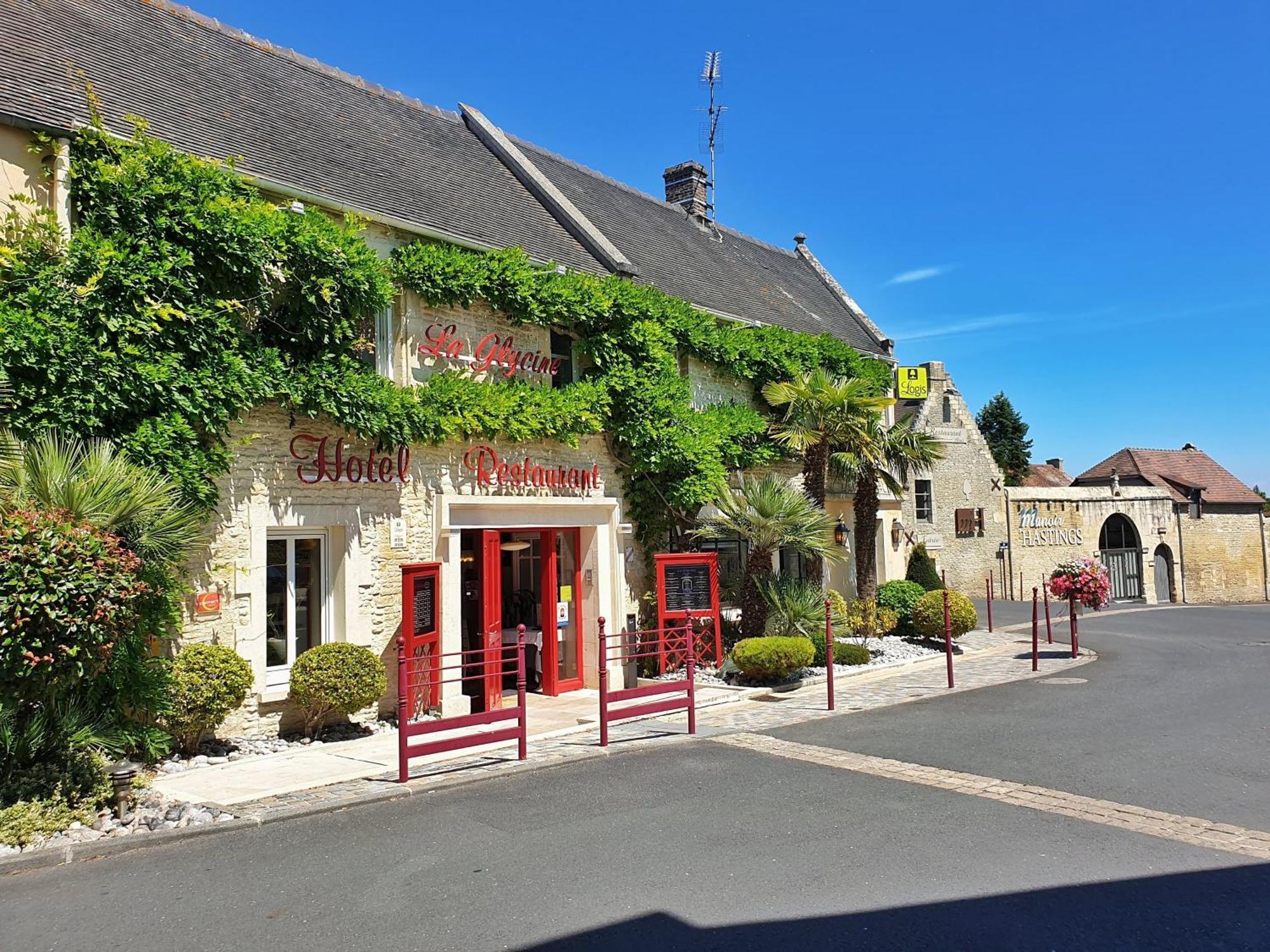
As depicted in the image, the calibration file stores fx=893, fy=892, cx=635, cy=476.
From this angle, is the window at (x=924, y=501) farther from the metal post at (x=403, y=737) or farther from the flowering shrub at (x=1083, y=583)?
the metal post at (x=403, y=737)

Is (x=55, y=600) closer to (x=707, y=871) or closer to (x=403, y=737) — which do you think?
(x=403, y=737)

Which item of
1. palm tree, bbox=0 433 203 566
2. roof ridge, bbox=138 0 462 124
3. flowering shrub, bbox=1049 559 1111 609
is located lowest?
flowering shrub, bbox=1049 559 1111 609

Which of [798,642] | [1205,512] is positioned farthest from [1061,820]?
[1205,512]

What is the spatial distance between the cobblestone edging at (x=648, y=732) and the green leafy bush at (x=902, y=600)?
1472mm

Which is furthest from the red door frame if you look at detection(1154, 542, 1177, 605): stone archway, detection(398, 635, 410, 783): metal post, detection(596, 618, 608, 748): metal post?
detection(1154, 542, 1177, 605): stone archway

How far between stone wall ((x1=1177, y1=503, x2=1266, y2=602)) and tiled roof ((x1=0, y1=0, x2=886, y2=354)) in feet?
80.4

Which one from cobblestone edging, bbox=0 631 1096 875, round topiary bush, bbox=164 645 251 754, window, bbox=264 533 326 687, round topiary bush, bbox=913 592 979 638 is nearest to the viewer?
cobblestone edging, bbox=0 631 1096 875

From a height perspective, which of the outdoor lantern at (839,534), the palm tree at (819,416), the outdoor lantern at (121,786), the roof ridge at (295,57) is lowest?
the outdoor lantern at (121,786)

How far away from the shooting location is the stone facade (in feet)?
104

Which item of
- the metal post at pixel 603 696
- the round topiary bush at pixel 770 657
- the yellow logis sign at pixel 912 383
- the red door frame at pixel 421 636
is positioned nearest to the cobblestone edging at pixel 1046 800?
the metal post at pixel 603 696

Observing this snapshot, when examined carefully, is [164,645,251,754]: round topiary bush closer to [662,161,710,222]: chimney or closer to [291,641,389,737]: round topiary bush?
[291,641,389,737]: round topiary bush

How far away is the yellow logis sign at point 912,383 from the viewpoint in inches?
1137

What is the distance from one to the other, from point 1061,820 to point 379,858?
16.3 ft

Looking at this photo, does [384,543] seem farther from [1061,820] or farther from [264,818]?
[1061,820]
